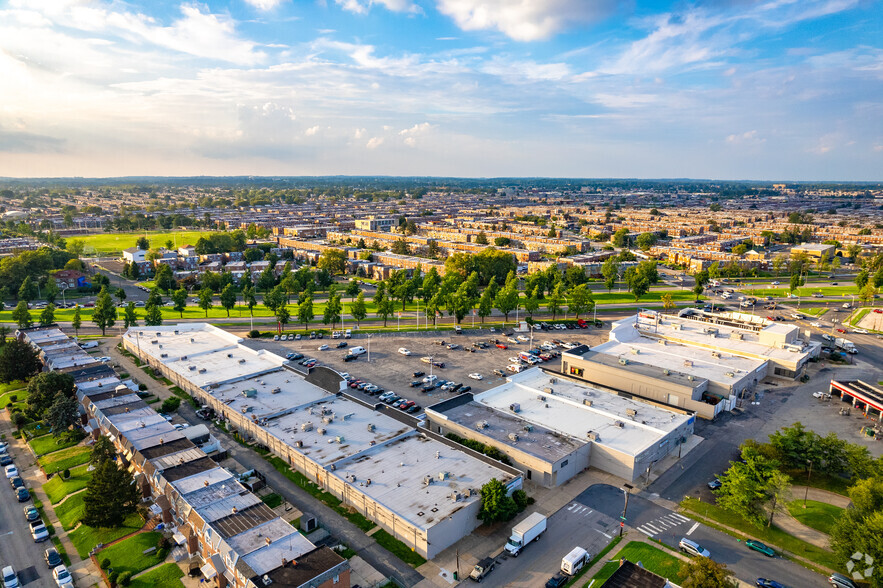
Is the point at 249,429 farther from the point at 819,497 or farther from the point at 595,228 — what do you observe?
the point at 595,228

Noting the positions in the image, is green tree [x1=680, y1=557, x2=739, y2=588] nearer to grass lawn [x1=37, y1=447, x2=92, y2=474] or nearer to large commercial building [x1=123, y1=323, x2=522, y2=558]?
large commercial building [x1=123, y1=323, x2=522, y2=558]

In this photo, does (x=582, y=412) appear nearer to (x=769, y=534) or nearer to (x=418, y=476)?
(x=769, y=534)

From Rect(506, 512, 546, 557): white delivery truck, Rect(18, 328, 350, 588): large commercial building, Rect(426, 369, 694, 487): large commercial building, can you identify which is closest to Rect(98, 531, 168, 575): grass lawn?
Rect(18, 328, 350, 588): large commercial building

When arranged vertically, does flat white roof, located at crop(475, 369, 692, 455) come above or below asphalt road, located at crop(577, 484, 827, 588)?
above

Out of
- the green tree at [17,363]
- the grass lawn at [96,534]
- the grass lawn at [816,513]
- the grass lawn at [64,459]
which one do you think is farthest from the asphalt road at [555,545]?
the green tree at [17,363]

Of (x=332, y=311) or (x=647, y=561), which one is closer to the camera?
(x=647, y=561)

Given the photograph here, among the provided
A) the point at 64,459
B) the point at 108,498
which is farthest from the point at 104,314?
the point at 108,498
